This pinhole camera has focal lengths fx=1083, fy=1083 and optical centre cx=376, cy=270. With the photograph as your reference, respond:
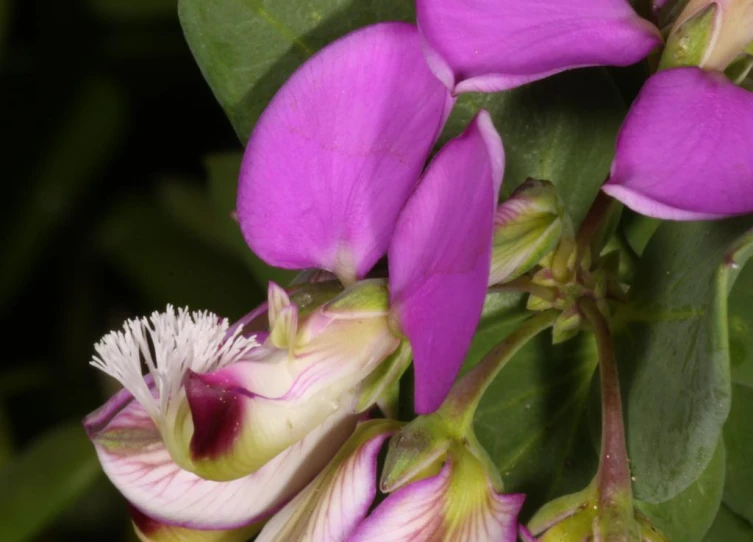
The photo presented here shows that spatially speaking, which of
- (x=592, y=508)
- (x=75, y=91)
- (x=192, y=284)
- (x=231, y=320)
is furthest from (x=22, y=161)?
(x=592, y=508)

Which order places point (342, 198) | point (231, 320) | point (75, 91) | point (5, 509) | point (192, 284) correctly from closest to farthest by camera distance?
point (342, 198) < point (5, 509) < point (231, 320) < point (192, 284) < point (75, 91)

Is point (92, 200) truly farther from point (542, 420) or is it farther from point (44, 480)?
point (542, 420)

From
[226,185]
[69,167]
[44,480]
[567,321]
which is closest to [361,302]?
[567,321]

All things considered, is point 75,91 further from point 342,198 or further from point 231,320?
point 342,198

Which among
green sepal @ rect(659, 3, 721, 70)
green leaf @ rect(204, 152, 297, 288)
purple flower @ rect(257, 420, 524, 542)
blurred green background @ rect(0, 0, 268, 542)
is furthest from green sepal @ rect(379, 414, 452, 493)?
blurred green background @ rect(0, 0, 268, 542)

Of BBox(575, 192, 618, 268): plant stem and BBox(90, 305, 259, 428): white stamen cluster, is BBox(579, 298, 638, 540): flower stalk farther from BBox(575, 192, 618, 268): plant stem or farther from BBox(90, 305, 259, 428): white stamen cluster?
BBox(90, 305, 259, 428): white stamen cluster
